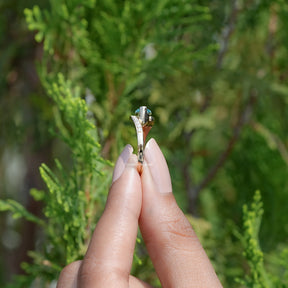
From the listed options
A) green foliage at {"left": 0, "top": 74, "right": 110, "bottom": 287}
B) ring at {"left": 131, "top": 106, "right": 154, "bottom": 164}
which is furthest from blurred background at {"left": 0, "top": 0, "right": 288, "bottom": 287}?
ring at {"left": 131, "top": 106, "right": 154, "bottom": 164}

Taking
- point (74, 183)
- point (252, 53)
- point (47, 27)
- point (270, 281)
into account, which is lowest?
point (270, 281)

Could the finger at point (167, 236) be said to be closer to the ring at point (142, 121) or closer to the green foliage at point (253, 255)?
the ring at point (142, 121)

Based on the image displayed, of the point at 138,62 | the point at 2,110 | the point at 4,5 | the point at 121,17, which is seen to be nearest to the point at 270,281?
the point at 138,62

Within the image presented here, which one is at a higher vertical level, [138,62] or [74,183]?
[138,62]

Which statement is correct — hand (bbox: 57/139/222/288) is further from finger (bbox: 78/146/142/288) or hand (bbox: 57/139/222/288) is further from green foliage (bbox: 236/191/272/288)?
green foliage (bbox: 236/191/272/288)

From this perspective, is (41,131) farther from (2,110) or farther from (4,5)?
(4,5)

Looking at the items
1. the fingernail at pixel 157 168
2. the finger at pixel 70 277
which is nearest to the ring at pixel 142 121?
the fingernail at pixel 157 168

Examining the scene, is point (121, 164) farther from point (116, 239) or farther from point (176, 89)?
point (176, 89)
